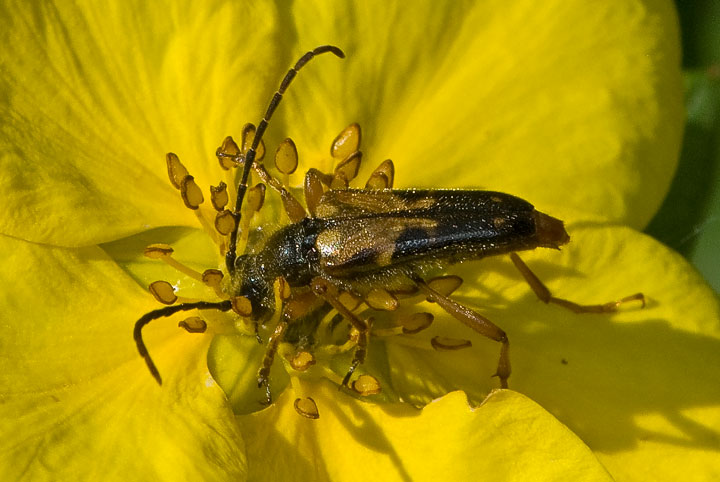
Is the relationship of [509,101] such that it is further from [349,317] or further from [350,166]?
[349,317]

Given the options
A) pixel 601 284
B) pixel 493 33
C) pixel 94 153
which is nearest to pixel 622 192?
pixel 601 284

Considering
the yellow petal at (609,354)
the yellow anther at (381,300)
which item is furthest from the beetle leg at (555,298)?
the yellow anther at (381,300)

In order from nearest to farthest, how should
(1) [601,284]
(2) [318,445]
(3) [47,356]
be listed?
(3) [47,356] → (2) [318,445] → (1) [601,284]

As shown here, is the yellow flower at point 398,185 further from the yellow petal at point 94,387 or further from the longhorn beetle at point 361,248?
the longhorn beetle at point 361,248

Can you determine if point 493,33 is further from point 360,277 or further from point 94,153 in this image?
point 94,153

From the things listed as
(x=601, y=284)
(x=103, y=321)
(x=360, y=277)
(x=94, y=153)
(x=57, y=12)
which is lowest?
(x=601, y=284)

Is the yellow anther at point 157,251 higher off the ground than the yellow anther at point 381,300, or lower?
higher
